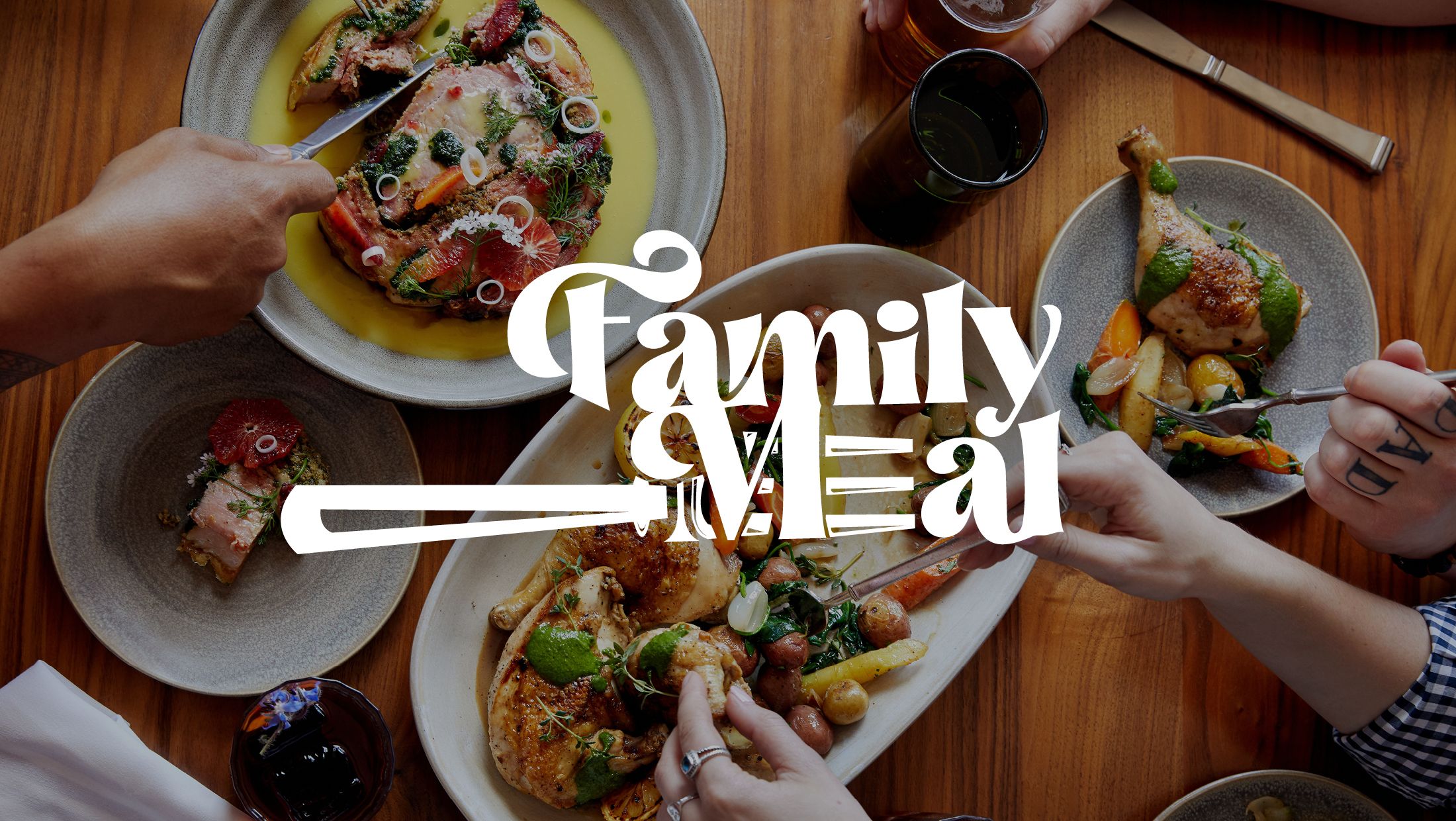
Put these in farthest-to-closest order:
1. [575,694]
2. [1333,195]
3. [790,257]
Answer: [1333,195] → [790,257] → [575,694]

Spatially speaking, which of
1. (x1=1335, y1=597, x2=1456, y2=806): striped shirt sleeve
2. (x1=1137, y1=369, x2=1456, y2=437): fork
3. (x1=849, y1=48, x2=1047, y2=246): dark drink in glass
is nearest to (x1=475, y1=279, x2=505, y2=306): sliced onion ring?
(x1=849, y1=48, x2=1047, y2=246): dark drink in glass

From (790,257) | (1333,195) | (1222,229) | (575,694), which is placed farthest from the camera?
(1333,195)

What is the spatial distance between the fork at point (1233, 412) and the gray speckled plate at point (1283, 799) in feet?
2.36

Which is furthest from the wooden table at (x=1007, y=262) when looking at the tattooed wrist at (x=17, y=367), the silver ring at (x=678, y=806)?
the silver ring at (x=678, y=806)

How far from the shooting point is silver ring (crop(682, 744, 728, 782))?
55.6 inches

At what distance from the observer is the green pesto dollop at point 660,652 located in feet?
5.20

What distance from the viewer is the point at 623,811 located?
5.36ft

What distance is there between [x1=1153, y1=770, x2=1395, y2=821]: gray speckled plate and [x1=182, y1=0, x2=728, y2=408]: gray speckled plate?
152 centimetres

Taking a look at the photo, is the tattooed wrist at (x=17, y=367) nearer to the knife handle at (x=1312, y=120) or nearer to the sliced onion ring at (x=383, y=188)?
the sliced onion ring at (x=383, y=188)

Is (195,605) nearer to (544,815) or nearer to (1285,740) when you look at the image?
(544,815)

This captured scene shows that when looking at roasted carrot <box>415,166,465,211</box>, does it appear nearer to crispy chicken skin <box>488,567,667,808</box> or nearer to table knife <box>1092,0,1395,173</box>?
crispy chicken skin <box>488,567,667,808</box>

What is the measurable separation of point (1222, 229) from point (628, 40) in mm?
1375

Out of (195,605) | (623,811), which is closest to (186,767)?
(195,605)

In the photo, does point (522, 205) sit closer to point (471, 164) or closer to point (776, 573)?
point (471, 164)
